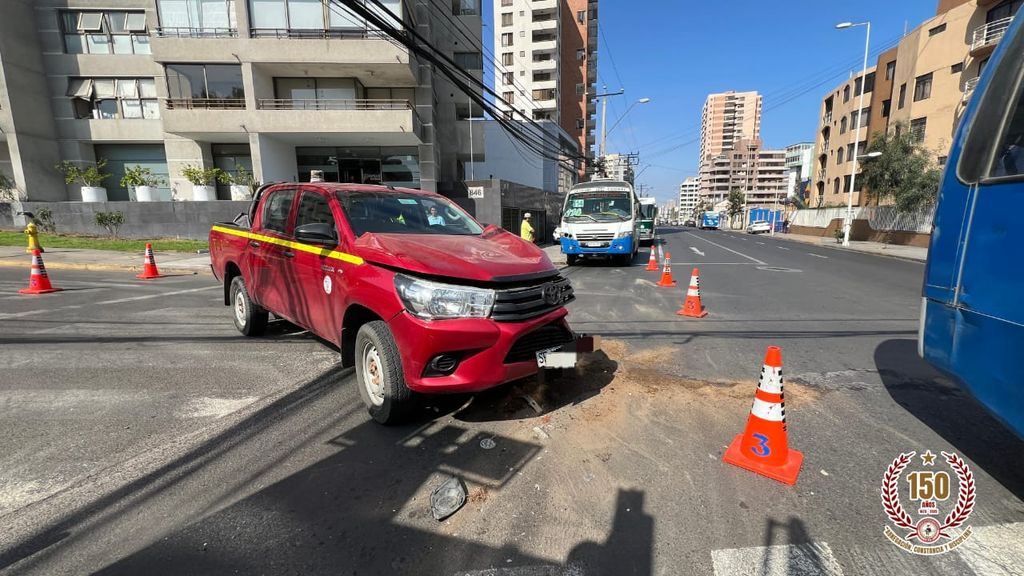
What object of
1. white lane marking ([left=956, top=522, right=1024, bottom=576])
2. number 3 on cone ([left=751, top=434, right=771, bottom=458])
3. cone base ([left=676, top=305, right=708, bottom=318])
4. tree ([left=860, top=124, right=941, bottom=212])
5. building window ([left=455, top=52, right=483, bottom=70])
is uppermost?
building window ([left=455, top=52, right=483, bottom=70])

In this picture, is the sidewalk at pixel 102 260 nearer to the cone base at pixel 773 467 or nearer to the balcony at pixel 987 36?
the cone base at pixel 773 467

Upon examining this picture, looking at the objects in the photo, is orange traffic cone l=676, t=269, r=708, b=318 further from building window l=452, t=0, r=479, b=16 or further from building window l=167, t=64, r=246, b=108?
building window l=452, t=0, r=479, b=16

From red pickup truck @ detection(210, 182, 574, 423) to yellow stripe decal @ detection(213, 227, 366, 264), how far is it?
2 cm

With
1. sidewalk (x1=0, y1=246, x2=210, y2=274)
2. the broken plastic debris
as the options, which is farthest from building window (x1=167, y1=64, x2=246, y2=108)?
the broken plastic debris

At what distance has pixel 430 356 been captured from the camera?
296 cm

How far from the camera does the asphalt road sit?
213cm

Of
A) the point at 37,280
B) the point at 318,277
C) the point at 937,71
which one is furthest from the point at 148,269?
the point at 937,71

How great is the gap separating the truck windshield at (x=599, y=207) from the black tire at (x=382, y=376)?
11584 millimetres

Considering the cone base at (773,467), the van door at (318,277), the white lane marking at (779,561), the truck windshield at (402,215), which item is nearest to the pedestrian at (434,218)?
the truck windshield at (402,215)

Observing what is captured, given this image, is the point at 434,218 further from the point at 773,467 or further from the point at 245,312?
the point at 773,467

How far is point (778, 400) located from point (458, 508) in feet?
7.10

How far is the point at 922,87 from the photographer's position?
32906mm

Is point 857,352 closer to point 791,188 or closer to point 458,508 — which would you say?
point 458,508

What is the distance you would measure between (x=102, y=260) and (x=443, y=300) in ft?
50.7
